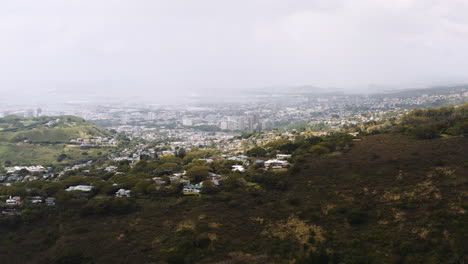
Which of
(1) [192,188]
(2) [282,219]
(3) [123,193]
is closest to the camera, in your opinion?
(2) [282,219]

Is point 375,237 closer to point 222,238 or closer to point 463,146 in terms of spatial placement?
point 222,238

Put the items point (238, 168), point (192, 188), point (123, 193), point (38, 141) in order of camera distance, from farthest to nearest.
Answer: point (38, 141) < point (238, 168) < point (123, 193) < point (192, 188)

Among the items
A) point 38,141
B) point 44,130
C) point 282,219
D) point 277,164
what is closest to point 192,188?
point 282,219

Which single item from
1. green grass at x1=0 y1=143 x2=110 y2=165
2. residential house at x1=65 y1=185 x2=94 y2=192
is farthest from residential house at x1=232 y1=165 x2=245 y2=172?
green grass at x1=0 y1=143 x2=110 y2=165

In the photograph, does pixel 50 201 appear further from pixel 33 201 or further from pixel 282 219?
pixel 282 219

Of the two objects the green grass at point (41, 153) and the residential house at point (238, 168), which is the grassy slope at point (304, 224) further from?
the green grass at point (41, 153)
